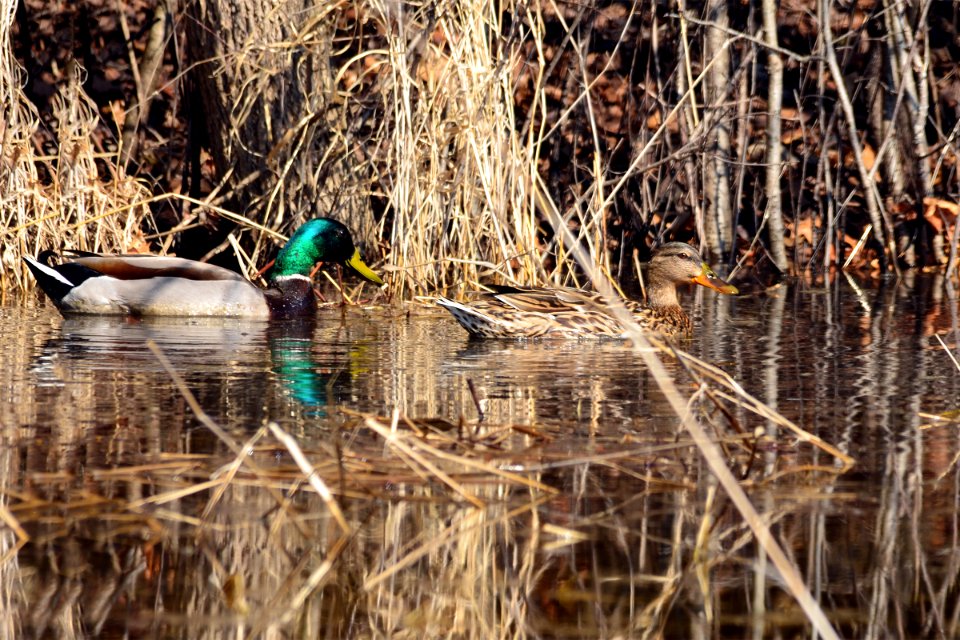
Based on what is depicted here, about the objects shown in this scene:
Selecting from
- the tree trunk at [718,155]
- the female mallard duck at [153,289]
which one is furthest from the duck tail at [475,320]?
the tree trunk at [718,155]

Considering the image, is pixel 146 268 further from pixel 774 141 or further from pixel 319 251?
pixel 774 141

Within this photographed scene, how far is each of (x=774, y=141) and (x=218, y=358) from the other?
712 cm

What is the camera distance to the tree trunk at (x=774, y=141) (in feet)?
42.8

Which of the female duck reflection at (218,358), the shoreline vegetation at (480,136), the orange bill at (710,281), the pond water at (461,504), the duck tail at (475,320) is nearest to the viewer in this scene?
the pond water at (461,504)

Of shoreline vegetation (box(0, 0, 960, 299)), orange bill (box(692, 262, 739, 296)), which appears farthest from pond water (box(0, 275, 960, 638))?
shoreline vegetation (box(0, 0, 960, 299))

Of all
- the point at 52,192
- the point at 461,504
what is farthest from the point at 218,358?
the point at 52,192

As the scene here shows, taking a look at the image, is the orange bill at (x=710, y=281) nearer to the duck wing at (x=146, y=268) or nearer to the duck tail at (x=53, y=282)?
the duck wing at (x=146, y=268)

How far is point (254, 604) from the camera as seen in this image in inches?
133

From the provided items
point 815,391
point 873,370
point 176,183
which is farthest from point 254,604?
point 176,183

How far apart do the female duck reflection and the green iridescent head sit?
2.46 feet

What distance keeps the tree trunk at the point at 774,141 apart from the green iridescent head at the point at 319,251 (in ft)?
12.7

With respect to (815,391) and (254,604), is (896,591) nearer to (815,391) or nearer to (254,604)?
(254,604)

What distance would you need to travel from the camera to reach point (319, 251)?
10945mm

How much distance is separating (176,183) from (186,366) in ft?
29.2
